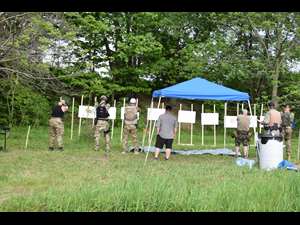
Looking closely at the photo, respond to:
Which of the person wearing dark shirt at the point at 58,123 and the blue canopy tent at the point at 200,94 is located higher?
the blue canopy tent at the point at 200,94

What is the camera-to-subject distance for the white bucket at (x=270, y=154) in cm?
1166

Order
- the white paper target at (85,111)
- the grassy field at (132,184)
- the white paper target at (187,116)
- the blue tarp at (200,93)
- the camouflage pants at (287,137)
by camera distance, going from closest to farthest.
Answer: the grassy field at (132,184)
the blue tarp at (200,93)
the camouflage pants at (287,137)
the white paper target at (85,111)
the white paper target at (187,116)

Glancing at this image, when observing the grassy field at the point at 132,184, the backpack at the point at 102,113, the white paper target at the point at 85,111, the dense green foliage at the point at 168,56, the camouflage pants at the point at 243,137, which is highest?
the dense green foliage at the point at 168,56

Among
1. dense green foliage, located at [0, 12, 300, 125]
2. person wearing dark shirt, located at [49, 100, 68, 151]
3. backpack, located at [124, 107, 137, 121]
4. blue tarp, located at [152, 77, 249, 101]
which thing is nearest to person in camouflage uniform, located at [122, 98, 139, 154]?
backpack, located at [124, 107, 137, 121]

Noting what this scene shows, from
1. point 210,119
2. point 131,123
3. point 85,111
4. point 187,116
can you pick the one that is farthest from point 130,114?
point 210,119

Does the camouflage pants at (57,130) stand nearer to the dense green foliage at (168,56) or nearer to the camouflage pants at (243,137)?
the camouflage pants at (243,137)

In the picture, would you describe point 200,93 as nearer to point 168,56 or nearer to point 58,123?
point 58,123

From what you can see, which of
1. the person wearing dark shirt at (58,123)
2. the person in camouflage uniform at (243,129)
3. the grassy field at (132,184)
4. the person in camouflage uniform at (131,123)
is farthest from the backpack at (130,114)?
the person in camouflage uniform at (243,129)

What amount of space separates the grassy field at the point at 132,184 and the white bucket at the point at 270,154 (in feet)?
2.39

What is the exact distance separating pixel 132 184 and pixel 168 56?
23595 mm

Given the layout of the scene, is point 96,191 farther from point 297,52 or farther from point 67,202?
point 297,52

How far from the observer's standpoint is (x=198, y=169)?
11.2 meters
